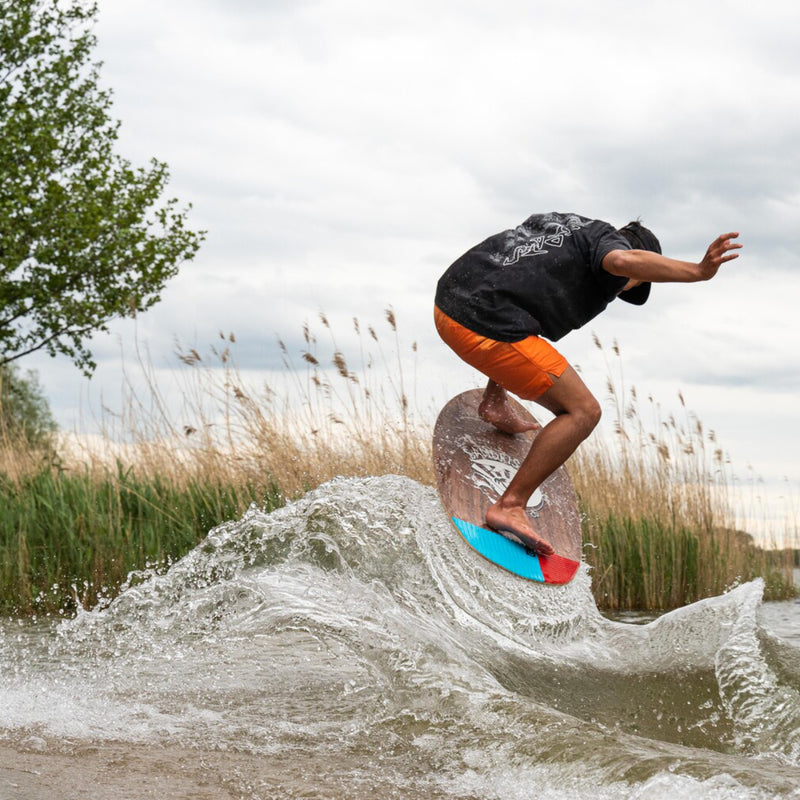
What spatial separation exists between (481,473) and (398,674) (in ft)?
5.82

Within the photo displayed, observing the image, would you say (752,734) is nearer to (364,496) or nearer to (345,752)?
(345,752)

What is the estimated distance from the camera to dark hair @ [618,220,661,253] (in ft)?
16.3

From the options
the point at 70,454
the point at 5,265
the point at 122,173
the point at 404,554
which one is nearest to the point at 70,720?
the point at 404,554

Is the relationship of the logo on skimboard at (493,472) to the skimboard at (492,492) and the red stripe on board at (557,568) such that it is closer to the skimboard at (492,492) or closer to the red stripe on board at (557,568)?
the skimboard at (492,492)

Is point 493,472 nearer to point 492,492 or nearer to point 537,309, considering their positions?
point 492,492

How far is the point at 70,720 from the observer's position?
3.58 meters

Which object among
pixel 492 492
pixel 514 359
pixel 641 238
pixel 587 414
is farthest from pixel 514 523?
pixel 641 238

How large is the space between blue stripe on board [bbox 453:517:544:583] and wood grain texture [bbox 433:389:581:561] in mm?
84

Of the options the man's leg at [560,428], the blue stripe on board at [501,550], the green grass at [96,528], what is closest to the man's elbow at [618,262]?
the man's leg at [560,428]

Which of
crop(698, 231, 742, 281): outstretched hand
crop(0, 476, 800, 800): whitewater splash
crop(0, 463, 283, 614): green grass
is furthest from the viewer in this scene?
crop(0, 463, 283, 614): green grass

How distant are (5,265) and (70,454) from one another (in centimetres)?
839

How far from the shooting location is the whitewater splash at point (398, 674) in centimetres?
313

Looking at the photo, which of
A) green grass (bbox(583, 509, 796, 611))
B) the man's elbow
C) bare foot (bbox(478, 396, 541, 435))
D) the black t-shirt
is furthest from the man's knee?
green grass (bbox(583, 509, 796, 611))

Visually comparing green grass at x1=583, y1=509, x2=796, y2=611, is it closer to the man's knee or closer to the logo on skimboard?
the logo on skimboard
